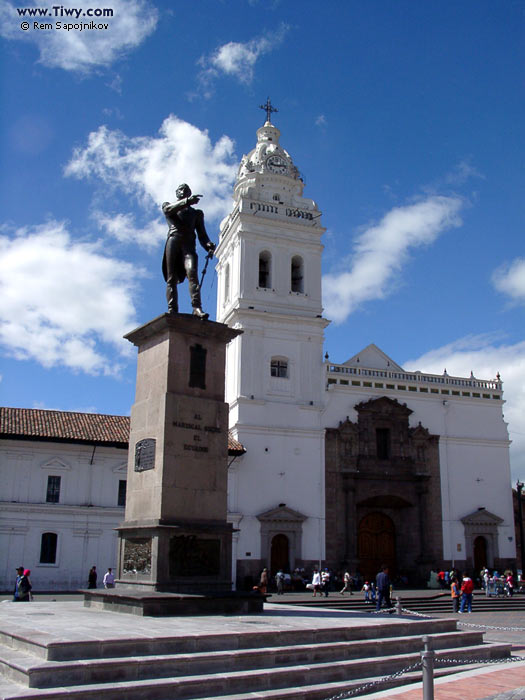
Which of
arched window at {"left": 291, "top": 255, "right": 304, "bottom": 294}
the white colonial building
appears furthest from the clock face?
arched window at {"left": 291, "top": 255, "right": 304, "bottom": 294}

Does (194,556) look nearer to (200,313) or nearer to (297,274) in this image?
(200,313)

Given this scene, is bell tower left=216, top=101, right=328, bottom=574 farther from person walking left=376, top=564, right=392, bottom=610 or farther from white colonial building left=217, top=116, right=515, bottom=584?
person walking left=376, top=564, right=392, bottom=610

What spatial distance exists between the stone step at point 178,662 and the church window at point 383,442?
86.3ft

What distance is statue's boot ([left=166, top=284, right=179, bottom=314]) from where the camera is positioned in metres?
12.9

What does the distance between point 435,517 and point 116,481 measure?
16.2 meters

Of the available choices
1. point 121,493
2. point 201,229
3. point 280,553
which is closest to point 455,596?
point 280,553

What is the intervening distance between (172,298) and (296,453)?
72.9 feet

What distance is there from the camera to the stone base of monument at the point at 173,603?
10.4 metres

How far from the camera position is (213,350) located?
12602 mm

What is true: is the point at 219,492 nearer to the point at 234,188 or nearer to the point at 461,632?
the point at 461,632

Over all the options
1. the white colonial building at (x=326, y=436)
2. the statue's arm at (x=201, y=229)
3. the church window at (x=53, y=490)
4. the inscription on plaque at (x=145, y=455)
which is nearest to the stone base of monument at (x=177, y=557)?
the inscription on plaque at (x=145, y=455)

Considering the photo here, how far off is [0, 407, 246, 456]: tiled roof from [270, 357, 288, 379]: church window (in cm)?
418

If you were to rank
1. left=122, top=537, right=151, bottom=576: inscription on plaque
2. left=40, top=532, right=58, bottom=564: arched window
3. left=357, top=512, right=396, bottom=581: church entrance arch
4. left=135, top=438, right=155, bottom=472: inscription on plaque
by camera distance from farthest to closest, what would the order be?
left=357, top=512, right=396, bottom=581: church entrance arch, left=40, top=532, right=58, bottom=564: arched window, left=135, top=438, right=155, bottom=472: inscription on plaque, left=122, top=537, right=151, bottom=576: inscription on plaque

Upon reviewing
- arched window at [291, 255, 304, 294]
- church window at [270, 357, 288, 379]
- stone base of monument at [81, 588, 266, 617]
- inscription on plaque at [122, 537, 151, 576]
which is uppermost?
arched window at [291, 255, 304, 294]
